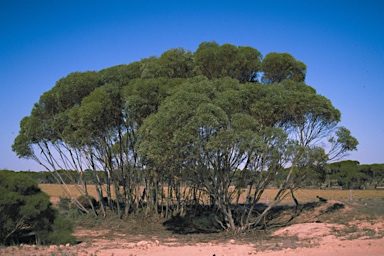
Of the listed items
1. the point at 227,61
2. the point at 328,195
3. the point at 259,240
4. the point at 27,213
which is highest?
the point at 227,61

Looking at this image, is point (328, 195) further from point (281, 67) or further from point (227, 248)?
point (227, 248)

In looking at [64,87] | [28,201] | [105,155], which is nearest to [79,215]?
[105,155]

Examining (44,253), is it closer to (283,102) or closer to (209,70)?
(283,102)

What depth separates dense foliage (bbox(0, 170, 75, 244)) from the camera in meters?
14.3

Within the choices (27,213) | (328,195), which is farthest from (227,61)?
(328,195)

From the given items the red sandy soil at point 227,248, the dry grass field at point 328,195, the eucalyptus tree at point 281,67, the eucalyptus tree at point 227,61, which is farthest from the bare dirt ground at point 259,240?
the dry grass field at point 328,195

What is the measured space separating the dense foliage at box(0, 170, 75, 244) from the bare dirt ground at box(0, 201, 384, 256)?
3.01 feet

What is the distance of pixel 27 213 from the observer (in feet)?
47.3

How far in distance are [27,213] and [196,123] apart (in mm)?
7072

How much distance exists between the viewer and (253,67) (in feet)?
75.7

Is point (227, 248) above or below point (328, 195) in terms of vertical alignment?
below

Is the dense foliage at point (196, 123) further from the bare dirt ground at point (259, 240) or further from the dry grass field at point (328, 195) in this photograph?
the dry grass field at point (328, 195)

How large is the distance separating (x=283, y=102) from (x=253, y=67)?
5.03 metres

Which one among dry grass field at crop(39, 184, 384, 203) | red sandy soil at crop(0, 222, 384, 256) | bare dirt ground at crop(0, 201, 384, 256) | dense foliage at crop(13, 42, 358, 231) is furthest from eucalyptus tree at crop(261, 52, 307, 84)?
dry grass field at crop(39, 184, 384, 203)
